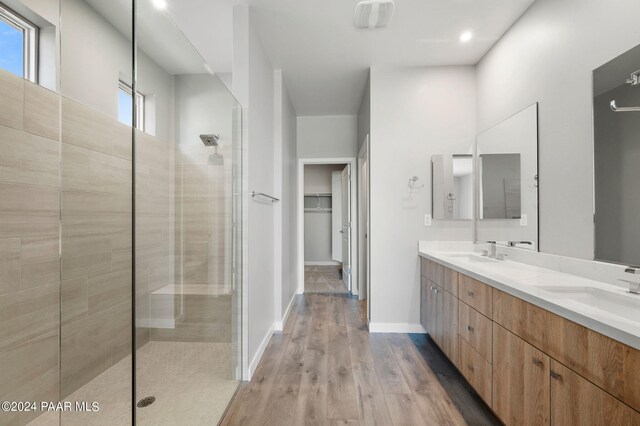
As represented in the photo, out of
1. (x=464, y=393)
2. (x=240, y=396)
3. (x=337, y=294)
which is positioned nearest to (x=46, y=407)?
(x=240, y=396)

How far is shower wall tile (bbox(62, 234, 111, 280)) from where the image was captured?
1.15 m

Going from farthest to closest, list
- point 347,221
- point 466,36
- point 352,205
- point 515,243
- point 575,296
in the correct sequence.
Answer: point 347,221, point 352,205, point 466,36, point 515,243, point 575,296

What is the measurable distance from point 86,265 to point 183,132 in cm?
68

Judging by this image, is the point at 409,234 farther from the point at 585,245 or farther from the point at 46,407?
the point at 46,407

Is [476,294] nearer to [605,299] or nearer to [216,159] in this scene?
[605,299]

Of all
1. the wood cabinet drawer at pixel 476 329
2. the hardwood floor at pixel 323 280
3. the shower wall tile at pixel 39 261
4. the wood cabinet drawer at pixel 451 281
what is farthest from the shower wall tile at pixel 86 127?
the hardwood floor at pixel 323 280

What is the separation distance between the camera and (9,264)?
1187 mm

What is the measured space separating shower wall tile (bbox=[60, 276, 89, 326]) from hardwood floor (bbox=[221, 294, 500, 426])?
99 centimetres

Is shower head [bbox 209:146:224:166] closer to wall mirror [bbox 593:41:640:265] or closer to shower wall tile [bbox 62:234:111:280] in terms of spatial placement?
shower wall tile [bbox 62:234:111:280]

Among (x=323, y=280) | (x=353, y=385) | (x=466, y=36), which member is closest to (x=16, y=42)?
(x=353, y=385)

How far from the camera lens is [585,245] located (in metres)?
1.67

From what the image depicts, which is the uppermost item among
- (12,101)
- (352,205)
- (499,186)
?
(12,101)

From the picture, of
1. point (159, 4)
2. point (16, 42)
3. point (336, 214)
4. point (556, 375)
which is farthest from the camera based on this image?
point (336, 214)

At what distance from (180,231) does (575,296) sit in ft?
6.40
